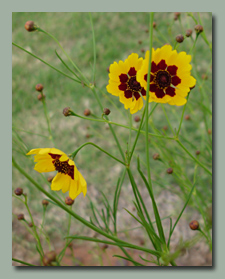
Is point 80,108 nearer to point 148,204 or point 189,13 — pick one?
point 148,204

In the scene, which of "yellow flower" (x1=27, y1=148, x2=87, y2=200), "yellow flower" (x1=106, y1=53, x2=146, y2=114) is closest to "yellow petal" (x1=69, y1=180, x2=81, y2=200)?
"yellow flower" (x1=27, y1=148, x2=87, y2=200)

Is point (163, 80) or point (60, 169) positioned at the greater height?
point (163, 80)

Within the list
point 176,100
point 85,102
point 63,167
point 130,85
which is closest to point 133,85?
point 130,85

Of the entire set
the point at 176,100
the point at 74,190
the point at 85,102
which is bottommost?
the point at 74,190

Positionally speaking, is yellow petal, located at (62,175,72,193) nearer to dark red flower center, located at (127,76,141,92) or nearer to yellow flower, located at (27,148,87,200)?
yellow flower, located at (27,148,87,200)

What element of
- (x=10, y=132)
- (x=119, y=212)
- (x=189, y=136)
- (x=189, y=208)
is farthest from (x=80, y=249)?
(x=189, y=136)

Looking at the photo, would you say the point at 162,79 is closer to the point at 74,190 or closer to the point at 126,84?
the point at 126,84
